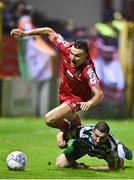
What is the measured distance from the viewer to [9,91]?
77.5 ft

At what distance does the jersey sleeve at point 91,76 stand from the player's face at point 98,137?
87cm

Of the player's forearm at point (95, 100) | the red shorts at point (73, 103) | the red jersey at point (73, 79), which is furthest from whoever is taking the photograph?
the red shorts at point (73, 103)

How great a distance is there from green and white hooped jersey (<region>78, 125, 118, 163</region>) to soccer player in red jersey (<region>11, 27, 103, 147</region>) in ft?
1.33

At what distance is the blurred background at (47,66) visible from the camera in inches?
944

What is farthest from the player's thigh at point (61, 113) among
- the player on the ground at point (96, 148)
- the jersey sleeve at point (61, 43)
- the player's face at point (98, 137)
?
the jersey sleeve at point (61, 43)

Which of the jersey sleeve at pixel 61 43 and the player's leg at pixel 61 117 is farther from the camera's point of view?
the jersey sleeve at pixel 61 43

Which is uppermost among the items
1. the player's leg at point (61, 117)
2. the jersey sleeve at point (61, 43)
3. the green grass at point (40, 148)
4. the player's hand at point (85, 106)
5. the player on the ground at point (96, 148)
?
the jersey sleeve at point (61, 43)

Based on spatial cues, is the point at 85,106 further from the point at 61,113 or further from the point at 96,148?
the point at 61,113

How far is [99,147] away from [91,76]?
1148 mm

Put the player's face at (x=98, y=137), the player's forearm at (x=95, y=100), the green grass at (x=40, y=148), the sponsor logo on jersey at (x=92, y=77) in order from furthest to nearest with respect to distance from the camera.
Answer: the sponsor logo on jersey at (x=92, y=77), the player's forearm at (x=95, y=100), the player's face at (x=98, y=137), the green grass at (x=40, y=148)

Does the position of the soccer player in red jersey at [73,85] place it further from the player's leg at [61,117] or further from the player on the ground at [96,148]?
the player on the ground at [96,148]

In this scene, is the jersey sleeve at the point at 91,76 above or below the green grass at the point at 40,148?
above

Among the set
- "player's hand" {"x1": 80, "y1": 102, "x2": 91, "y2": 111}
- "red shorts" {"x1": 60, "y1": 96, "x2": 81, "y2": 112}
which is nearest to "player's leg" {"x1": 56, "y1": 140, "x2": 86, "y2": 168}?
"red shorts" {"x1": 60, "y1": 96, "x2": 81, "y2": 112}

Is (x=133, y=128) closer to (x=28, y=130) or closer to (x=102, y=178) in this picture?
(x=28, y=130)
